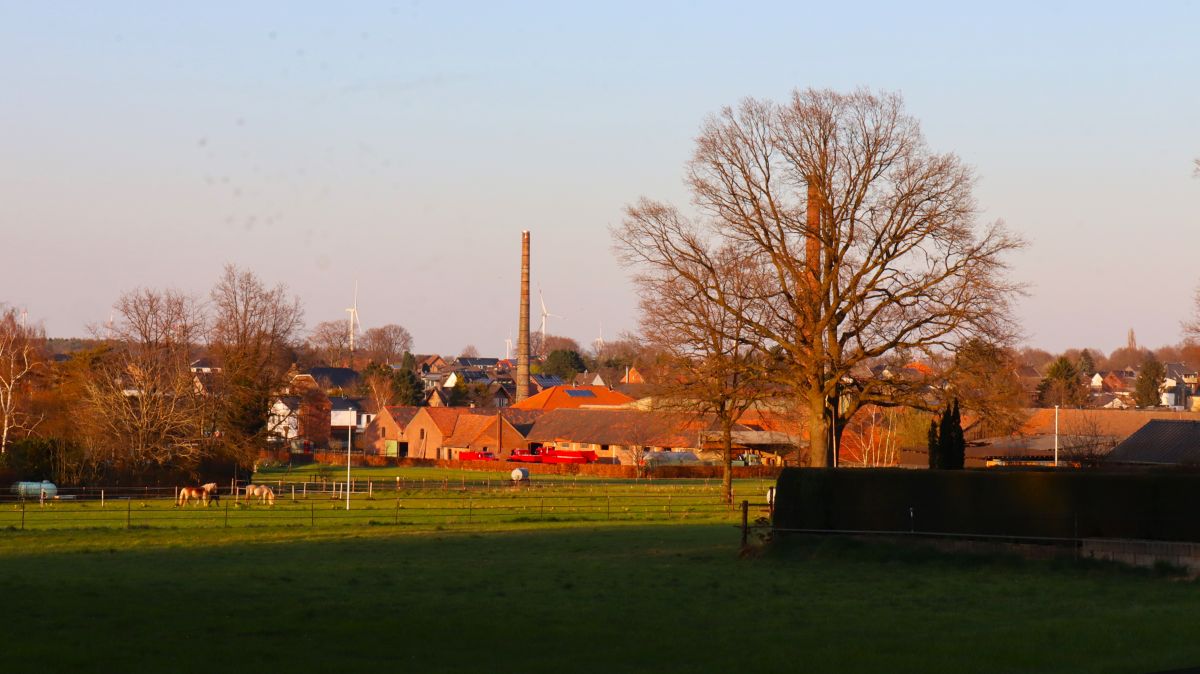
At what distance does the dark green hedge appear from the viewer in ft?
95.8

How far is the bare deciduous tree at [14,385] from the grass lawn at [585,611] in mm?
38000

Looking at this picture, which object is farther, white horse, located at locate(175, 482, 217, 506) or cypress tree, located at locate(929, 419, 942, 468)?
white horse, located at locate(175, 482, 217, 506)

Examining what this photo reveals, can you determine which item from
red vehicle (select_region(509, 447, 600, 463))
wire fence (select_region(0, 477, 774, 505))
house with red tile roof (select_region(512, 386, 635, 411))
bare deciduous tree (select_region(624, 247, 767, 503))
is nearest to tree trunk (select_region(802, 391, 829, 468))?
bare deciduous tree (select_region(624, 247, 767, 503))

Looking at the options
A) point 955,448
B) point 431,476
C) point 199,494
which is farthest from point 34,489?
point 955,448

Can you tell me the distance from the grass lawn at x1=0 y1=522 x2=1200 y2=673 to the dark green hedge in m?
1.34

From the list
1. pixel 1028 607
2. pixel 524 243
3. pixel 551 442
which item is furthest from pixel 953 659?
pixel 524 243

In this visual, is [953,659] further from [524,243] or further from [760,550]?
[524,243]

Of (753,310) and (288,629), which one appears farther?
(753,310)

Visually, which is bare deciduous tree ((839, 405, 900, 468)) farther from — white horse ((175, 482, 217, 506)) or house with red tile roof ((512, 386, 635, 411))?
white horse ((175, 482, 217, 506))

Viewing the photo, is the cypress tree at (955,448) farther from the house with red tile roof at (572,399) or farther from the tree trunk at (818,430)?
the house with red tile roof at (572,399)

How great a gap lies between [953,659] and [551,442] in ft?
339

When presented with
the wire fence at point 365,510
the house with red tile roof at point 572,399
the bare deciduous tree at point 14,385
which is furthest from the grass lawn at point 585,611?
the house with red tile roof at point 572,399

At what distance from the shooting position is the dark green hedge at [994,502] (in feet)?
95.8

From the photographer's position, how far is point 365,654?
54.4ft
